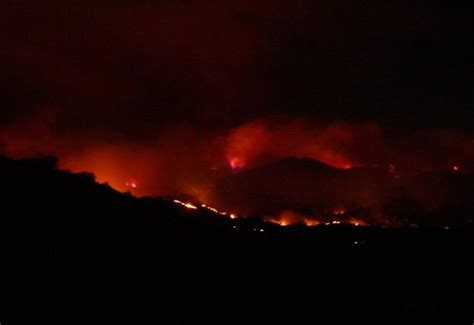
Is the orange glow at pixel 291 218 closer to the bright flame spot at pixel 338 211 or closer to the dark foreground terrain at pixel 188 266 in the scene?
the bright flame spot at pixel 338 211

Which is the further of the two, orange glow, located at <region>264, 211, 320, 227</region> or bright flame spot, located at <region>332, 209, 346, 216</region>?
bright flame spot, located at <region>332, 209, 346, 216</region>

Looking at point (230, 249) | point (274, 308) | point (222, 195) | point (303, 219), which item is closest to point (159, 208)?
point (230, 249)

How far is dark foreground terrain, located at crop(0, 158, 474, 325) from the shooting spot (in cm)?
1936

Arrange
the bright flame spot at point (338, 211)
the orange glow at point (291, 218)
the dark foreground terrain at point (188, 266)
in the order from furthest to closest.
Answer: the bright flame spot at point (338, 211)
the orange glow at point (291, 218)
the dark foreground terrain at point (188, 266)

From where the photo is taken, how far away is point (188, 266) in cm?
2353

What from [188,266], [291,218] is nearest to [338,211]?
[291,218]

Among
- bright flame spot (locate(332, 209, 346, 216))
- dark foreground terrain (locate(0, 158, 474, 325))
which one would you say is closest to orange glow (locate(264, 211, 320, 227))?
bright flame spot (locate(332, 209, 346, 216))

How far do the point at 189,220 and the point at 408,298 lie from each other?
10593 mm

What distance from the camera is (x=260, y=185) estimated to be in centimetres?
6294

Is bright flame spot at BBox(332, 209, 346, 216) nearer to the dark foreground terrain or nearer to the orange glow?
the orange glow

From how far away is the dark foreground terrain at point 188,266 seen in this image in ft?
63.5

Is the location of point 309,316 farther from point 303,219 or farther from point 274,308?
point 303,219

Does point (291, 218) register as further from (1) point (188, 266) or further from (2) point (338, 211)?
(1) point (188, 266)

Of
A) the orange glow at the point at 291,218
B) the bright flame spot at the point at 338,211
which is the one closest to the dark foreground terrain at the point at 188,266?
the orange glow at the point at 291,218
